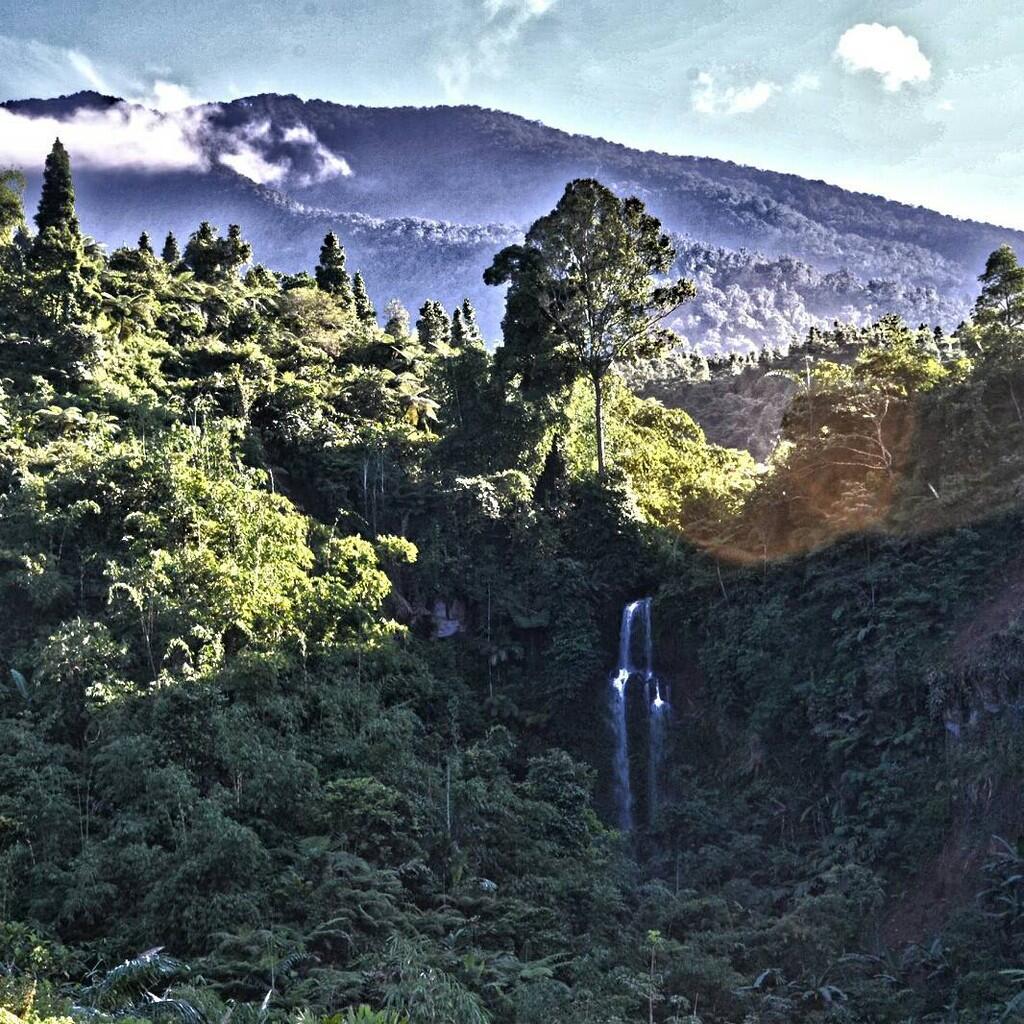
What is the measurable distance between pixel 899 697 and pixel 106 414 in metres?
18.3

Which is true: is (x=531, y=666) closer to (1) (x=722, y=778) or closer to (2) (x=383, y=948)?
(1) (x=722, y=778)

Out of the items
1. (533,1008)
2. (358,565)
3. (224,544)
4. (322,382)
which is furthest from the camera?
(322,382)

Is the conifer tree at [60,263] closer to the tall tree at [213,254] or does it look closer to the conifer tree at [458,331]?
the tall tree at [213,254]

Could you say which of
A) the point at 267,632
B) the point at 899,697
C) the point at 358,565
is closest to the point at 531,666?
the point at 358,565

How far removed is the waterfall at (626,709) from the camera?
67.3 feet

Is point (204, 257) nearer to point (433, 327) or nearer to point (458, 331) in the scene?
point (433, 327)

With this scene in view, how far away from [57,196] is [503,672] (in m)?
20.9

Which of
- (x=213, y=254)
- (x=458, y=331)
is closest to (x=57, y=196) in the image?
(x=213, y=254)

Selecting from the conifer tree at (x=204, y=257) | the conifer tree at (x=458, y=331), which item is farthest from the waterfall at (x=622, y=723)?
the conifer tree at (x=204, y=257)

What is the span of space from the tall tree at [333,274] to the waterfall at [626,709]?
22.9 meters

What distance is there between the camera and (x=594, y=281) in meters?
25.8

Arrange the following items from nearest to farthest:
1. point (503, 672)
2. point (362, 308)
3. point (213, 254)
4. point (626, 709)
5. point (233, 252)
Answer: point (626, 709) < point (503, 672) < point (213, 254) < point (233, 252) < point (362, 308)

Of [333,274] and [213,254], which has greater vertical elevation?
[333,274]

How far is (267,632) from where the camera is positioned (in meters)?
17.8
